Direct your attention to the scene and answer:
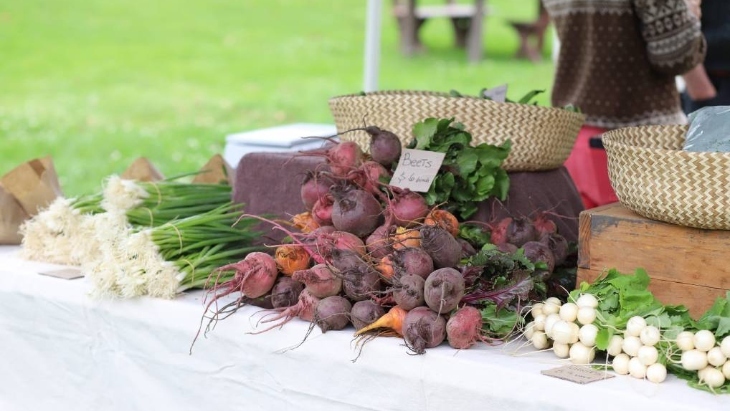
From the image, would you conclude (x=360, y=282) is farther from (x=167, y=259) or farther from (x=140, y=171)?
(x=140, y=171)

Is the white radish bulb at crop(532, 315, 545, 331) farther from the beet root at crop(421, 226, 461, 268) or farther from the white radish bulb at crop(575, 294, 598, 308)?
the beet root at crop(421, 226, 461, 268)

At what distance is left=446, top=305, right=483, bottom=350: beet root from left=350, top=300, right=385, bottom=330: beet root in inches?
5.8

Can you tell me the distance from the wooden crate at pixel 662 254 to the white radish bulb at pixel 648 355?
210 millimetres

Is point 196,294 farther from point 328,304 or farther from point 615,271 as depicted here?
point 615,271

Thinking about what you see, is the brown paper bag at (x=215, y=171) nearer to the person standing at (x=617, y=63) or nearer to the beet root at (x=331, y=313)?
the beet root at (x=331, y=313)

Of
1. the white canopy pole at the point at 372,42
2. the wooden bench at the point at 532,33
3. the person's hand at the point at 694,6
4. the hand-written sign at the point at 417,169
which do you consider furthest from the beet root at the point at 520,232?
the wooden bench at the point at 532,33

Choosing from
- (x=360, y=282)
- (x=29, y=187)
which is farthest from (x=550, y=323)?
(x=29, y=187)

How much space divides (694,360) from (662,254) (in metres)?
0.26

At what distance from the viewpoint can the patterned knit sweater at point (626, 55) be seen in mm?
2697

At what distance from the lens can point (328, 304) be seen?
1709 mm

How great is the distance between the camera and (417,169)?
1.87m

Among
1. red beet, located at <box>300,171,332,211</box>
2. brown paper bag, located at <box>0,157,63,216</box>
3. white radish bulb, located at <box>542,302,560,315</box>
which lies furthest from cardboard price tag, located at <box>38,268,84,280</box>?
white radish bulb, located at <box>542,302,560,315</box>

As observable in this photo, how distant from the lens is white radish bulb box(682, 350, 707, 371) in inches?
56.5

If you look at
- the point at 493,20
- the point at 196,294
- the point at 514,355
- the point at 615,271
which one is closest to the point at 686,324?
the point at 615,271
